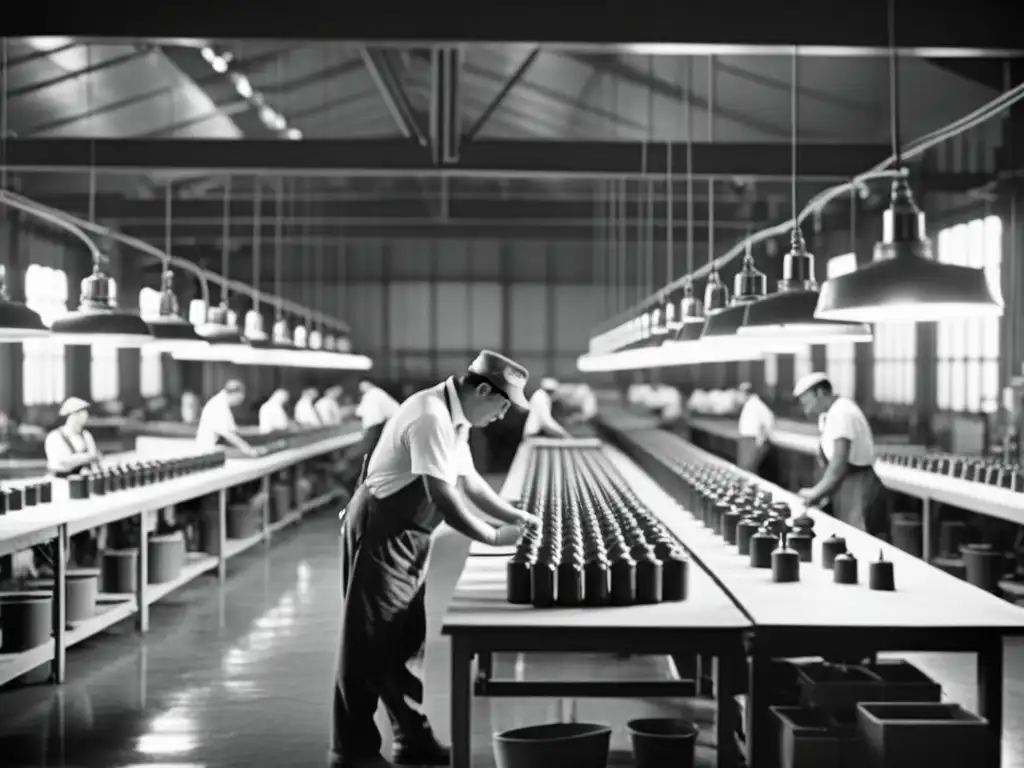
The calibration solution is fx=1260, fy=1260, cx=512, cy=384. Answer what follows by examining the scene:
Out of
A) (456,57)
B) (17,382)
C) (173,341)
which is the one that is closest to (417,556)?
(173,341)

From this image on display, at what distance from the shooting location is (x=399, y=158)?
9.44 m

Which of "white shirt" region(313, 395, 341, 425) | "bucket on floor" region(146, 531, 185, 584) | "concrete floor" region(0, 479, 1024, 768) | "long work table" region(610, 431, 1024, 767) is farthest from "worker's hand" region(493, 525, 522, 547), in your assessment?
"white shirt" region(313, 395, 341, 425)

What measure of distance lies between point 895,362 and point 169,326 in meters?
13.4

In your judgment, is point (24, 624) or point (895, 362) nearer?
point (24, 624)

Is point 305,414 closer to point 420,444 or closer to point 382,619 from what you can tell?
point 382,619

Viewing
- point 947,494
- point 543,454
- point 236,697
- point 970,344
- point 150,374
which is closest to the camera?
point 236,697

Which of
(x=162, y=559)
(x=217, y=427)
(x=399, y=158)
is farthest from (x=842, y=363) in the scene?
(x=162, y=559)

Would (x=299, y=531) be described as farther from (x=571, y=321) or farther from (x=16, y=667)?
(x=571, y=321)

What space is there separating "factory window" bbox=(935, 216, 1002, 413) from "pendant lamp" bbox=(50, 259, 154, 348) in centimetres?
1006

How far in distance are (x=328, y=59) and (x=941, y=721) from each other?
10840mm

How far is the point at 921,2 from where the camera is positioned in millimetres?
5641

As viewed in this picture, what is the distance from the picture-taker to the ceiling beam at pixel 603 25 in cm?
563

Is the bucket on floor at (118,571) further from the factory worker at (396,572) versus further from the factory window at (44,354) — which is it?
the factory window at (44,354)

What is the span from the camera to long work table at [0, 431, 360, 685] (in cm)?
563
